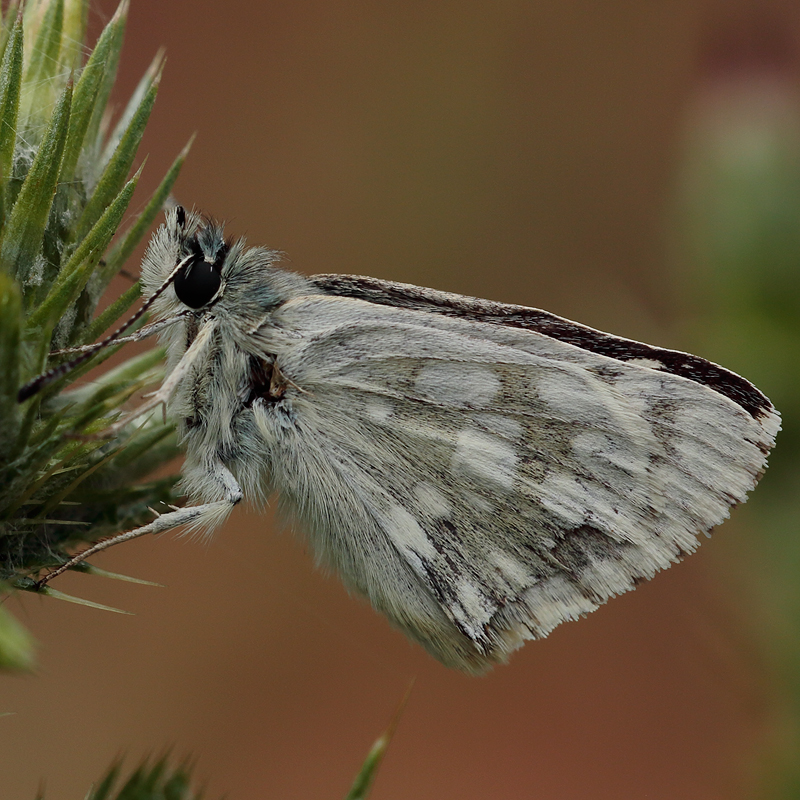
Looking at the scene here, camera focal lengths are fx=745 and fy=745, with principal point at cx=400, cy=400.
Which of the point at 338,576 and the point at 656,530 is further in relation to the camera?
the point at 338,576

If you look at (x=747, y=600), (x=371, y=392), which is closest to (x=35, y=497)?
(x=371, y=392)

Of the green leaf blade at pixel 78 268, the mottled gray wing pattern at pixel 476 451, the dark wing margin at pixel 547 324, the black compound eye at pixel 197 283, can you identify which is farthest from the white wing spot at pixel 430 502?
the green leaf blade at pixel 78 268

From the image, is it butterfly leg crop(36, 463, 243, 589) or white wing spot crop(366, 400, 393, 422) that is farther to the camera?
white wing spot crop(366, 400, 393, 422)

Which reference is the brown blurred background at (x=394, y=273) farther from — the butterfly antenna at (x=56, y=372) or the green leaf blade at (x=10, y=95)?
the green leaf blade at (x=10, y=95)

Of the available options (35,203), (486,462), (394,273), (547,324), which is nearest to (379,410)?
(486,462)

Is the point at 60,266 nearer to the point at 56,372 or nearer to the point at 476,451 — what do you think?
the point at 56,372

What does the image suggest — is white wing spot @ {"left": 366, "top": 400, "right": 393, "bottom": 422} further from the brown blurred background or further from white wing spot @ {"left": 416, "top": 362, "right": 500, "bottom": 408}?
the brown blurred background

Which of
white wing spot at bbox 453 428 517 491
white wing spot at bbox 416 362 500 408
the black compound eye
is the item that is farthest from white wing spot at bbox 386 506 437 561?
the black compound eye

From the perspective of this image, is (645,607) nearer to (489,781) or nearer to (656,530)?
(489,781)
